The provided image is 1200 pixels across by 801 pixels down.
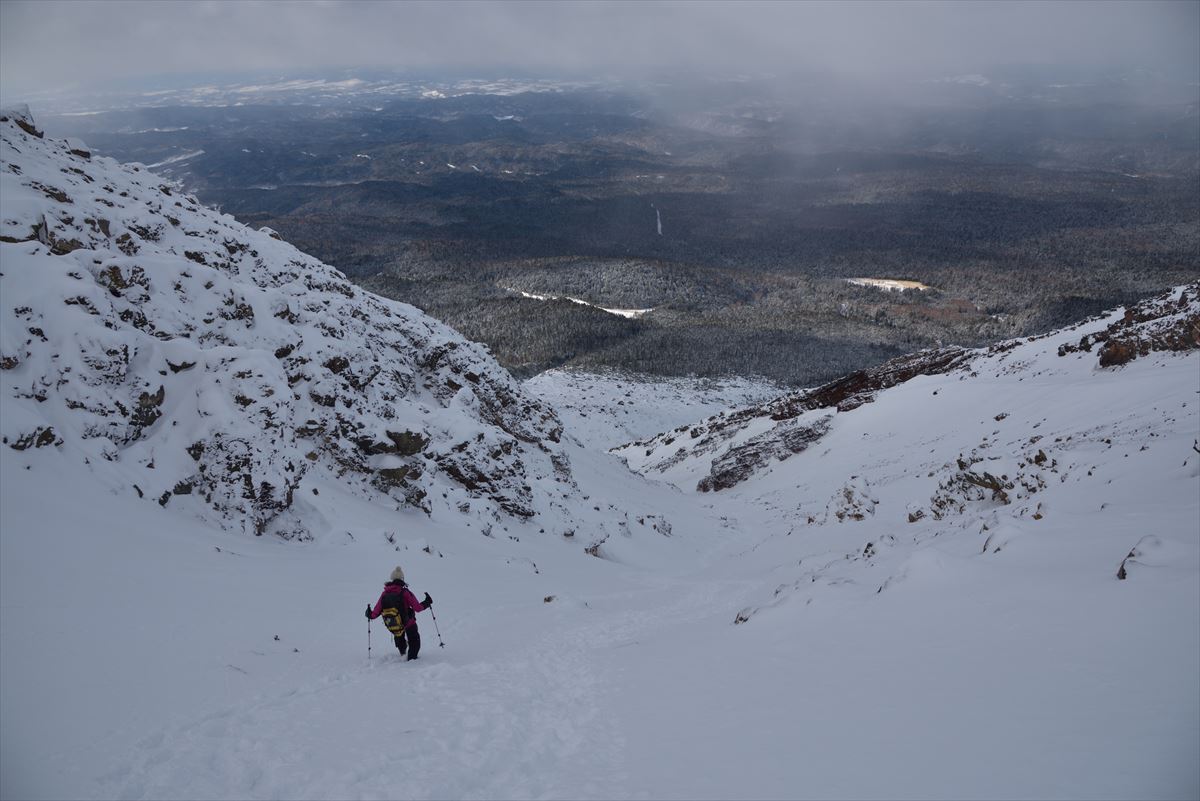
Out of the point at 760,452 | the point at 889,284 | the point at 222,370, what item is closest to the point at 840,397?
the point at 760,452

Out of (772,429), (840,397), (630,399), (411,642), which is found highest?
(411,642)

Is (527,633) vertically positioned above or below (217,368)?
below

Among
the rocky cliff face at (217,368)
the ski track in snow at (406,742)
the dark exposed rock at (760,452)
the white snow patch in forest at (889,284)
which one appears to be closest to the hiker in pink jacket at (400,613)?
the ski track in snow at (406,742)

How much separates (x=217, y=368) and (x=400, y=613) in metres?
8.51

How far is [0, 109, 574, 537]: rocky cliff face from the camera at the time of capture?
1273 cm

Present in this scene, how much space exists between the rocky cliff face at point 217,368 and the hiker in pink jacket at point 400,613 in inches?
201

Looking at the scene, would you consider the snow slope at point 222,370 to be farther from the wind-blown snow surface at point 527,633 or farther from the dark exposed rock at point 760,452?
the dark exposed rock at point 760,452

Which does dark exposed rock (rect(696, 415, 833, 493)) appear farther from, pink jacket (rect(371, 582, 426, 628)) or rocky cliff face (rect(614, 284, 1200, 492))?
pink jacket (rect(371, 582, 426, 628))

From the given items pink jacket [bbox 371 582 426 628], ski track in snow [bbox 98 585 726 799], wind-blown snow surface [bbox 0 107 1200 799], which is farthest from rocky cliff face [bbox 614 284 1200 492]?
pink jacket [bbox 371 582 426 628]

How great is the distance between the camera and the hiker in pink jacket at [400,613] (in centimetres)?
953

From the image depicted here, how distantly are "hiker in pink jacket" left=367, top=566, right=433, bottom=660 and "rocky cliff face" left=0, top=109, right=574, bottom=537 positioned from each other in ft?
16.8

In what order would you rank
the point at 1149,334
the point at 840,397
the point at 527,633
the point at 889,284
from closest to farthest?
1. the point at 527,633
2. the point at 1149,334
3. the point at 840,397
4. the point at 889,284

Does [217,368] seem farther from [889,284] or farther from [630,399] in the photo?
[889,284]

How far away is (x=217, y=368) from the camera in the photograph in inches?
579
